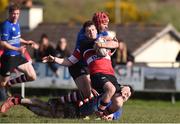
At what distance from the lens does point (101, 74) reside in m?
15.4

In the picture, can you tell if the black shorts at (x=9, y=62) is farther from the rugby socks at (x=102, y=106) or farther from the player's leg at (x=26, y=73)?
the rugby socks at (x=102, y=106)

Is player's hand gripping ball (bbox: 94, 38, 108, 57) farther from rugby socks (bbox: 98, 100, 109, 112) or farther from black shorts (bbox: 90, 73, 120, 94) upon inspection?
rugby socks (bbox: 98, 100, 109, 112)

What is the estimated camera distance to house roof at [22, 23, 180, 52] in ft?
114

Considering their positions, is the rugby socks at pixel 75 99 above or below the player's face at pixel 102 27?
below

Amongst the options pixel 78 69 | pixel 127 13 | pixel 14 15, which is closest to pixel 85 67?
pixel 78 69

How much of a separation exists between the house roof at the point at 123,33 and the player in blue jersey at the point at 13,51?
15.3 m

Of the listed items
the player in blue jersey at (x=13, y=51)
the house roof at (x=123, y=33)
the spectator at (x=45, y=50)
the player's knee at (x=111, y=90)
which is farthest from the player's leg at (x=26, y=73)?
the house roof at (x=123, y=33)

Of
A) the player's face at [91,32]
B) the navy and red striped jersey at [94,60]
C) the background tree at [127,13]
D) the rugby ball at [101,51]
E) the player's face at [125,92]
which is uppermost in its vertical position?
the player's face at [91,32]

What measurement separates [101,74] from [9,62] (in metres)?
3.90

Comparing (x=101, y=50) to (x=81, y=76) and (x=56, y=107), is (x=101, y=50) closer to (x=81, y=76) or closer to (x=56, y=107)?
(x=81, y=76)

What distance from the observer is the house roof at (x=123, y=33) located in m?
34.8

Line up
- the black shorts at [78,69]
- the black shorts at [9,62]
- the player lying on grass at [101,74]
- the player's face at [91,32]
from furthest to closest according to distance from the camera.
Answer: the black shorts at [9,62] → the black shorts at [78,69] → the player's face at [91,32] → the player lying on grass at [101,74]

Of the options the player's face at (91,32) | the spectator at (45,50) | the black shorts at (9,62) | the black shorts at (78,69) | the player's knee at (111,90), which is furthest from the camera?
the spectator at (45,50)

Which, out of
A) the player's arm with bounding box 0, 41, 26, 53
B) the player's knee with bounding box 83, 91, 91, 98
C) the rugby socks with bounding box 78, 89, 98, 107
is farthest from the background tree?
the player's knee with bounding box 83, 91, 91, 98
